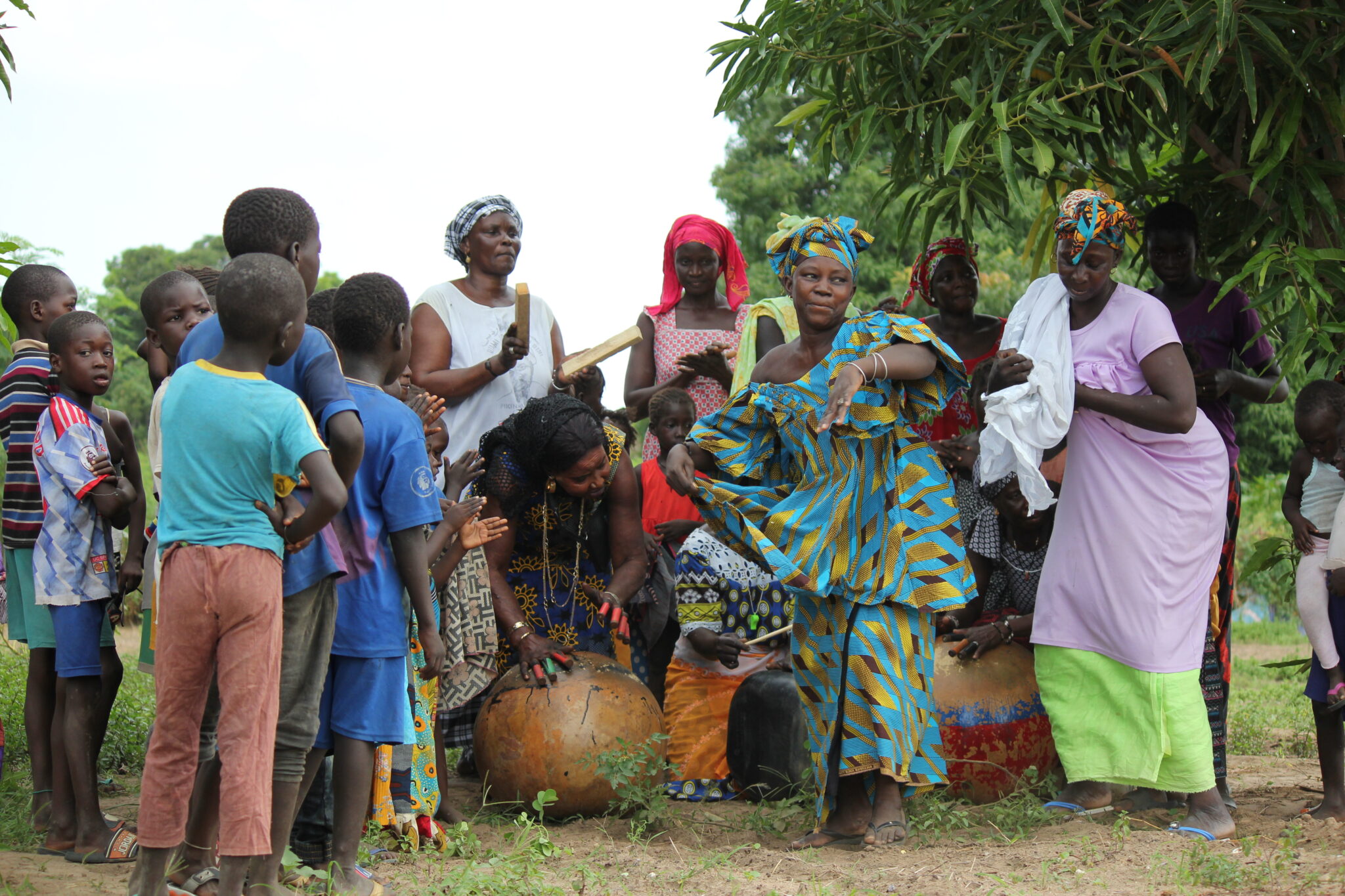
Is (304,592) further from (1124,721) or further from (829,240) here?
(1124,721)

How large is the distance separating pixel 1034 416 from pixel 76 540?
3.30 metres

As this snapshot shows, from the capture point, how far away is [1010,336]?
452cm

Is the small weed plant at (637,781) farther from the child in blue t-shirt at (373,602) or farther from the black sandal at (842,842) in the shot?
the child in blue t-shirt at (373,602)

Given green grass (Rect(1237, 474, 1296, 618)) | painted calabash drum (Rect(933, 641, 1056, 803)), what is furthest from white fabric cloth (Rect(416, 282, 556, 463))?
green grass (Rect(1237, 474, 1296, 618))

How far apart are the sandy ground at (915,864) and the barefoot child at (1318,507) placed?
1.94 ft

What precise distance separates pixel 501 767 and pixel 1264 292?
3.24m

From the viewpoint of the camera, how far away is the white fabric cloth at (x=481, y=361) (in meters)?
5.23

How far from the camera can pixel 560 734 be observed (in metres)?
4.56

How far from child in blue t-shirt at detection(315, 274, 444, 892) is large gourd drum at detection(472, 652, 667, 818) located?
3.44 ft

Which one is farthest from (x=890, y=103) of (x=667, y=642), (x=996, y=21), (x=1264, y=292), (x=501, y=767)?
(x=501, y=767)

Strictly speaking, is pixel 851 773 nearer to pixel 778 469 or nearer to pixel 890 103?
pixel 778 469

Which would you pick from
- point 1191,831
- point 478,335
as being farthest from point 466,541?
point 1191,831

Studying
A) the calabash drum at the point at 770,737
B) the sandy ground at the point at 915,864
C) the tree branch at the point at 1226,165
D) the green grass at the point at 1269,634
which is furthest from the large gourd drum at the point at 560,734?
the green grass at the point at 1269,634

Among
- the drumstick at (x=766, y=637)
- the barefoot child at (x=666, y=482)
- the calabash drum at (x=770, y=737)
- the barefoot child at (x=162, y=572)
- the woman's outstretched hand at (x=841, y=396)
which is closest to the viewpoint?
the barefoot child at (x=162, y=572)
